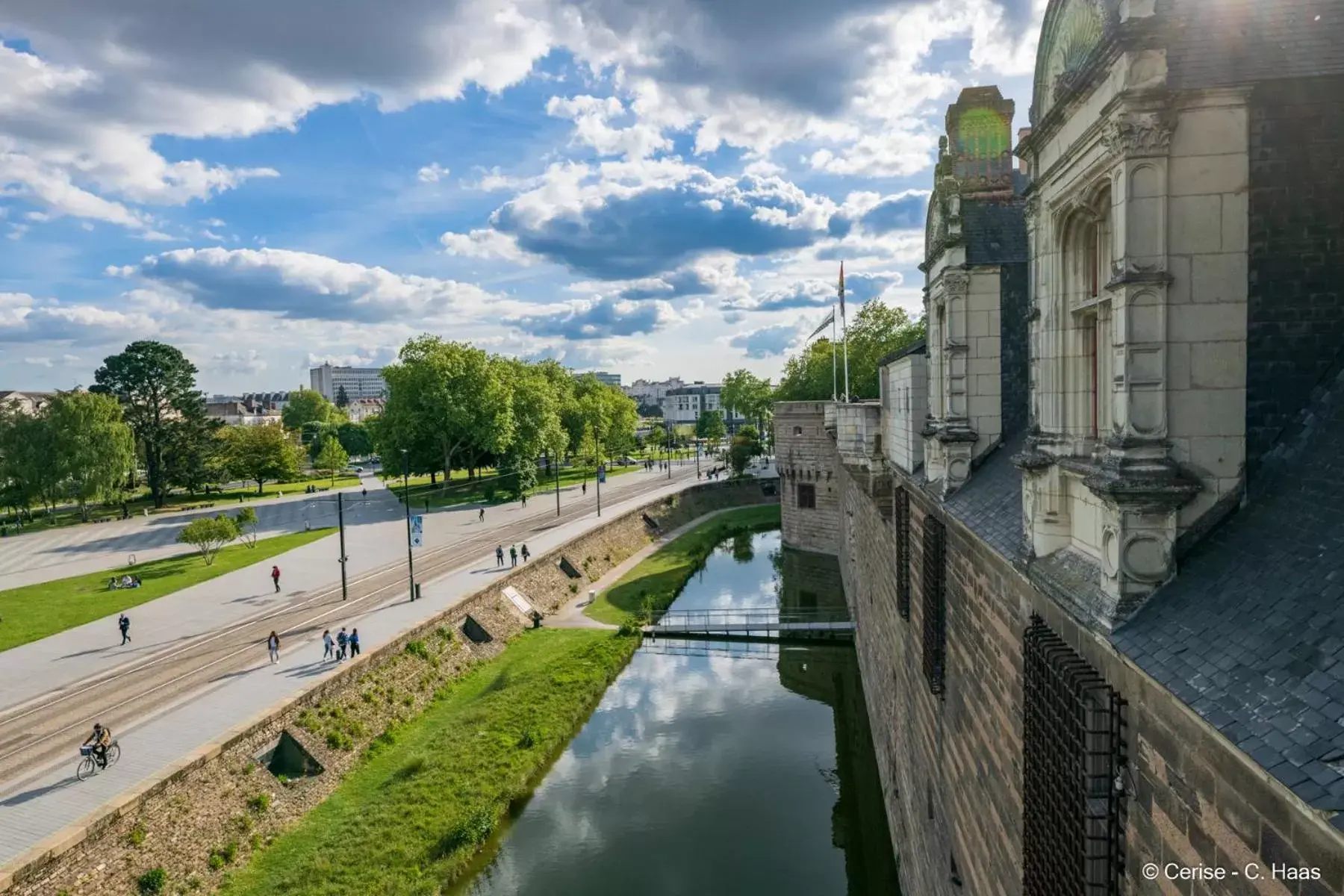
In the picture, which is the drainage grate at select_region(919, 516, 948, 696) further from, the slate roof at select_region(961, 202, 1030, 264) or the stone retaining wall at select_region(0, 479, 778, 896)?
the stone retaining wall at select_region(0, 479, 778, 896)

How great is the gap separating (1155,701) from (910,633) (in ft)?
28.0

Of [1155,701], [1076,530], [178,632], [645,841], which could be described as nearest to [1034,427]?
[1076,530]

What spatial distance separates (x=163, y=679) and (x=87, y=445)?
38801mm

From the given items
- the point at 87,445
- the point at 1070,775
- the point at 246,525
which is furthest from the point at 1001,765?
the point at 87,445

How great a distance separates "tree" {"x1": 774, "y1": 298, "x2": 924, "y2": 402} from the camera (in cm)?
5247

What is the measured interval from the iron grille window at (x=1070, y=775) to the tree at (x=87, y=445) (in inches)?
2340

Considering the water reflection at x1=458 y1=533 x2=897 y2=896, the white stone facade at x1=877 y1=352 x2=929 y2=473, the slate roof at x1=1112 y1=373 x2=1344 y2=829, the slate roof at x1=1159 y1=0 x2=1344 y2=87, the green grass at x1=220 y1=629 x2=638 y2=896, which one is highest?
the slate roof at x1=1159 y1=0 x2=1344 y2=87

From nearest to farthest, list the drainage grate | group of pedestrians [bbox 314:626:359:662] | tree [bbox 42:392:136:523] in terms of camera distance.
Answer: the drainage grate
group of pedestrians [bbox 314:626:359:662]
tree [bbox 42:392:136:523]

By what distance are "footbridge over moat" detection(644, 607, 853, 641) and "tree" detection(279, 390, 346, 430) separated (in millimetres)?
94153

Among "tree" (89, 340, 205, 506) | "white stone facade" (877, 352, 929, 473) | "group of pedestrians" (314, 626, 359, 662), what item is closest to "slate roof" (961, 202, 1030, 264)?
"white stone facade" (877, 352, 929, 473)

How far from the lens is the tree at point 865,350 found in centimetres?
5247

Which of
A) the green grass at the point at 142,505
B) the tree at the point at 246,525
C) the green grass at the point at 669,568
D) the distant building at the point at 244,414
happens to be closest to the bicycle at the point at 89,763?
the green grass at the point at 669,568

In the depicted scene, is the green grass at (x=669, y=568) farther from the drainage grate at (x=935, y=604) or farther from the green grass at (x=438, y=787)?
the drainage grate at (x=935, y=604)

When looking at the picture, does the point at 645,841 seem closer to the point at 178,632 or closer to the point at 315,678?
the point at 315,678
